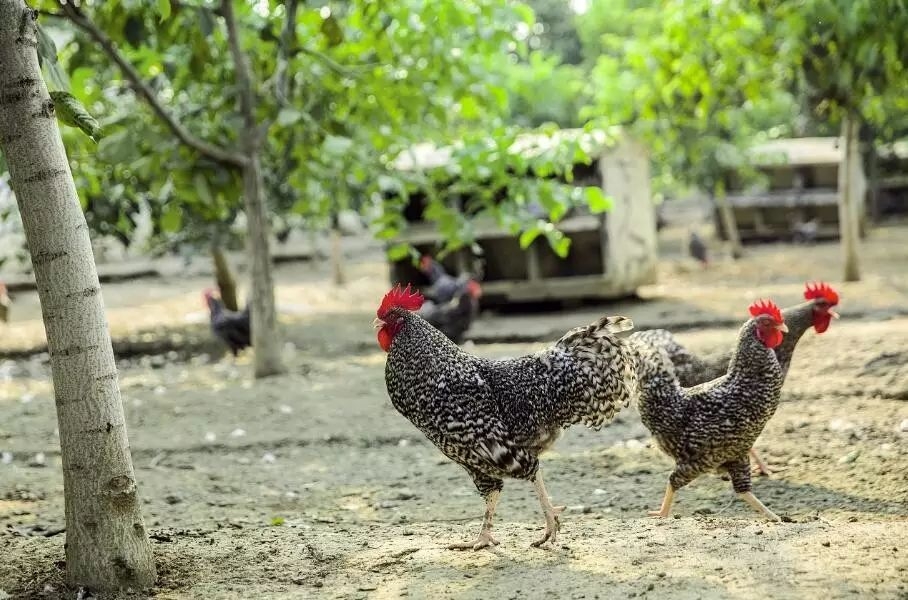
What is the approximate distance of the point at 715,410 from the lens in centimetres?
510

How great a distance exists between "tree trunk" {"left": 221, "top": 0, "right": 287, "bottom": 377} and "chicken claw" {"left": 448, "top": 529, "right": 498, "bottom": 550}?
5.57 m

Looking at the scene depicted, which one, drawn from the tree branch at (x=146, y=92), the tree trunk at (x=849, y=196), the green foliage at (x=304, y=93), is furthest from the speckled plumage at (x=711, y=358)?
the tree trunk at (x=849, y=196)

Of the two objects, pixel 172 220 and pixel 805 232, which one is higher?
pixel 172 220

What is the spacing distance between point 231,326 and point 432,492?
21.4 feet

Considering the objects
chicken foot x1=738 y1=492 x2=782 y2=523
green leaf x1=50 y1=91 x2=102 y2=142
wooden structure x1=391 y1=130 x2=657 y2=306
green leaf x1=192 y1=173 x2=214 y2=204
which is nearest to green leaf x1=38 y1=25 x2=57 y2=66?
green leaf x1=50 y1=91 x2=102 y2=142

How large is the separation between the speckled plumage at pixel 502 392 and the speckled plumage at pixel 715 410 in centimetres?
37

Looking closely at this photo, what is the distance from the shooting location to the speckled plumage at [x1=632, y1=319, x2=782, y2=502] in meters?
5.06

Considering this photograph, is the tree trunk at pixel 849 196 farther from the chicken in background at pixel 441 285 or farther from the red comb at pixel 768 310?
the red comb at pixel 768 310

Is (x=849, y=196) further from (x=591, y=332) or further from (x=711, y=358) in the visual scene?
(x=591, y=332)

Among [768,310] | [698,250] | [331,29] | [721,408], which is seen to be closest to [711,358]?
[768,310]

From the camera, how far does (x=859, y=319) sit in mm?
11562

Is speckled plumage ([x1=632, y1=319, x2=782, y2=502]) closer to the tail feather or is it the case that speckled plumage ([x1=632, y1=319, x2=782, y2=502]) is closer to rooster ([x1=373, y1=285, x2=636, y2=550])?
rooster ([x1=373, y1=285, x2=636, y2=550])

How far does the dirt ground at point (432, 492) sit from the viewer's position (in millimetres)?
3906

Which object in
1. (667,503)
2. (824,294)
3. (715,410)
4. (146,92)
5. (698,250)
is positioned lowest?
(698,250)
